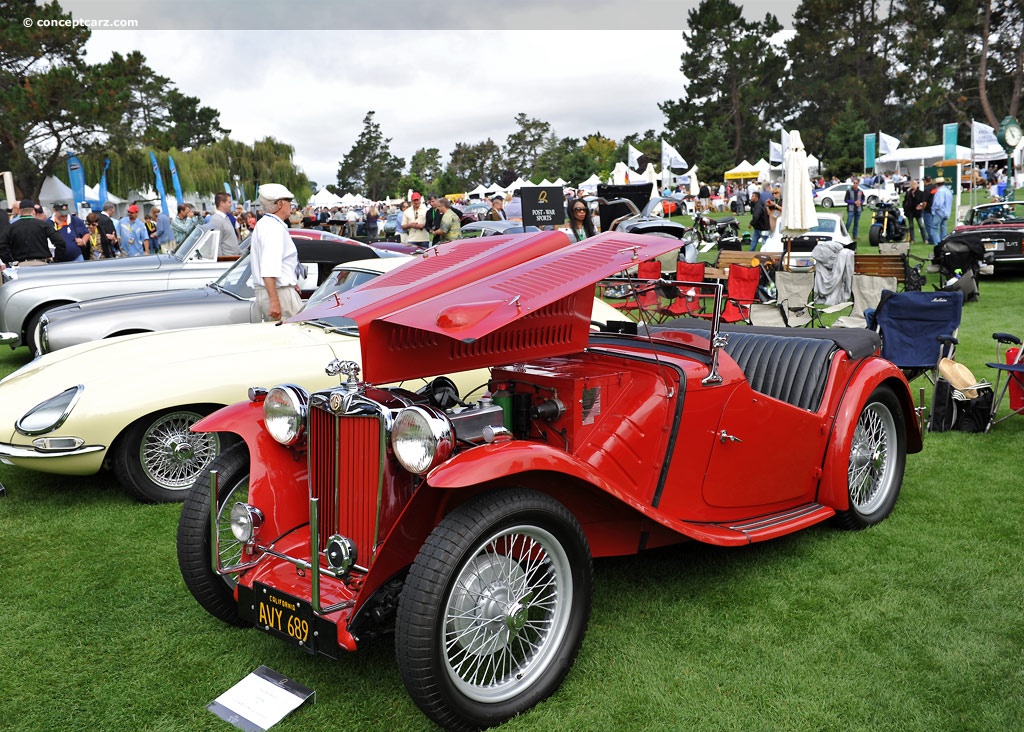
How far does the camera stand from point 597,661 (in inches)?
128

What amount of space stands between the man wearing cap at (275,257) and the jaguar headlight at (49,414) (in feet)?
6.82

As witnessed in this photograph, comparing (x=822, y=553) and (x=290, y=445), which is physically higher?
(x=290, y=445)

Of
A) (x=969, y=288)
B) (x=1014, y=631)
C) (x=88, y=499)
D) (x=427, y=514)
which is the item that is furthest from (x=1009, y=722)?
(x=969, y=288)

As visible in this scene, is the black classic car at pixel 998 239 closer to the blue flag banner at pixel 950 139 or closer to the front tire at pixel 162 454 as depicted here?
the blue flag banner at pixel 950 139

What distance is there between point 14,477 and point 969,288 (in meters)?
11.8

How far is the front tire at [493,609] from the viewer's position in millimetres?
2598

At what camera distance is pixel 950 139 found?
23.6 m

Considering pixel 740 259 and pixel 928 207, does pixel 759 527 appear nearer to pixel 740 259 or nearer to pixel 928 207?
pixel 740 259

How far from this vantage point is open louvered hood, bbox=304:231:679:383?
286 cm

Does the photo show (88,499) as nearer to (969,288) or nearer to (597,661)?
(597,661)

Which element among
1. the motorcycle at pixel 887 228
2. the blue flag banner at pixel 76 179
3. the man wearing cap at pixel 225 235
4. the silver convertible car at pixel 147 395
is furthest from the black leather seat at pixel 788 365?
the blue flag banner at pixel 76 179

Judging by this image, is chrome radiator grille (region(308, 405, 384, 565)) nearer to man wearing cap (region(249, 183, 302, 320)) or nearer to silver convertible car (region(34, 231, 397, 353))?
Answer: man wearing cap (region(249, 183, 302, 320))

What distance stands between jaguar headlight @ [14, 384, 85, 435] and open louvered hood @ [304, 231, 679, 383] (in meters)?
2.32

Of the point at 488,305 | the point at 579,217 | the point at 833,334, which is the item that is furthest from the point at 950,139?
the point at 488,305
